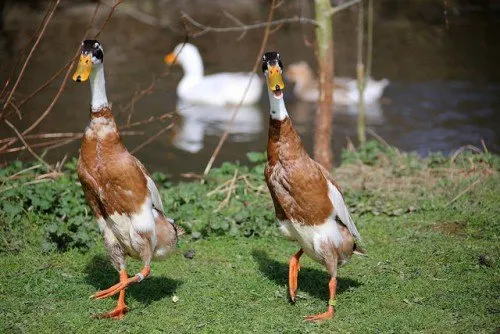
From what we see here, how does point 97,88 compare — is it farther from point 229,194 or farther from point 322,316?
point 229,194

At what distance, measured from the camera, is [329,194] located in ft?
18.9

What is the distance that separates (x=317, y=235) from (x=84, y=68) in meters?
2.03

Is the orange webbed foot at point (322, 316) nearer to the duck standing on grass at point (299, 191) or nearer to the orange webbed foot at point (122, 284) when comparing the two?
the duck standing on grass at point (299, 191)

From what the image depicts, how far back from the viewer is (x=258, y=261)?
6746 millimetres

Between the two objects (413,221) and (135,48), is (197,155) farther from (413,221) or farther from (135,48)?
(135,48)

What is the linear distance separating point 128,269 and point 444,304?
2634mm

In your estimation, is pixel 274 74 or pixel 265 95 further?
pixel 265 95

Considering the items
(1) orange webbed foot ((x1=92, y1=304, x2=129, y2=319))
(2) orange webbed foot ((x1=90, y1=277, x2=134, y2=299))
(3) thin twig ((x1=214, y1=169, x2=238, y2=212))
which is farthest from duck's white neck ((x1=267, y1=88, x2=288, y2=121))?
(3) thin twig ((x1=214, y1=169, x2=238, y2=212))

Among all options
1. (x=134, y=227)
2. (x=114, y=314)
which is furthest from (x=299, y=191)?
(x=114, y=314)

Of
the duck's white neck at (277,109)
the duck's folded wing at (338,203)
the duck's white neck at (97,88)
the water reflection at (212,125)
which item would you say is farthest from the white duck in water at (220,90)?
the duck's white neck at (97,88)

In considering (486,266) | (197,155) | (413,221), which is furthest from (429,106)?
(486,266)

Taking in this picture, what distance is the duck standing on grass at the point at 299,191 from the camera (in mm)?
5578

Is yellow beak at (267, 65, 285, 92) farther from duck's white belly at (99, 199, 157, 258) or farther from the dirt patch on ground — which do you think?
the dirt patch on ground

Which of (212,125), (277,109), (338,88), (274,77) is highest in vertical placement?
(274,77)
